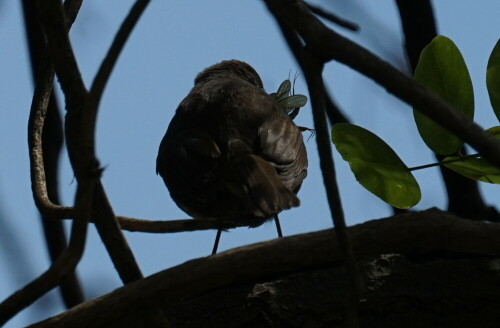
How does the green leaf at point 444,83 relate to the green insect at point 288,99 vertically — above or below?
below

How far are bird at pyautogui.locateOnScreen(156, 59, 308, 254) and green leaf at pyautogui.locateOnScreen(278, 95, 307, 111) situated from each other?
0.16 m

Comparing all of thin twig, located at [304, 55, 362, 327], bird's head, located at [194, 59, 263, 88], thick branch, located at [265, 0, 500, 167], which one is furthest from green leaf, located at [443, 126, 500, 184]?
bird's head, located at [194, 59, 263, 88]

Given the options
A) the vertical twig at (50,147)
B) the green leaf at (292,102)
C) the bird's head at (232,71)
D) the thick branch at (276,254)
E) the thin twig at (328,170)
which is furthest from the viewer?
the bird's head at (232,71)

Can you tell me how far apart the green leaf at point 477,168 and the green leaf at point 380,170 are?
0.16 meters

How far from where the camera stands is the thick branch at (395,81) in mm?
2477

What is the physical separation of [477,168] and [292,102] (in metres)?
3.30

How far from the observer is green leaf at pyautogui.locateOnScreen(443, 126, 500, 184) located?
3053mm

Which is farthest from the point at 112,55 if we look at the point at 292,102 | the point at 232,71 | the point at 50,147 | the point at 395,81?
the point at 232,71

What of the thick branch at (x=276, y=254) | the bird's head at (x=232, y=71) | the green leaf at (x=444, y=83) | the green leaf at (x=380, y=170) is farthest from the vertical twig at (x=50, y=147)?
the green leaf at (x=444, y=83)

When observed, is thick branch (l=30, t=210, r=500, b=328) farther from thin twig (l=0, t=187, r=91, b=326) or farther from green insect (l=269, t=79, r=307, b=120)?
green insect (l=269, t=79, r=307, b=120)

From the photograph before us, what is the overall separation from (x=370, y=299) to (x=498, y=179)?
68 cm

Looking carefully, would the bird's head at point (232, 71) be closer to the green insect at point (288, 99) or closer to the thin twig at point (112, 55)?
the green insect at point (288, 99)

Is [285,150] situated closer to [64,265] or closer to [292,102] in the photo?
[292,102]

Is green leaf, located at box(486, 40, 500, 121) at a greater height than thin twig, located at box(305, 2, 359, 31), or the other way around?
thin twig, located at box(305, 2, 359, 31)
